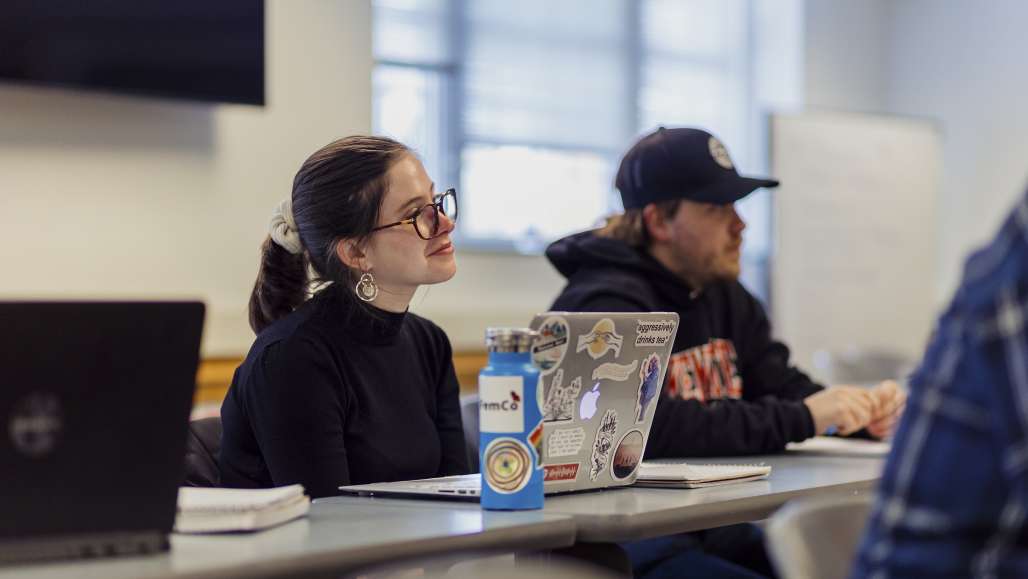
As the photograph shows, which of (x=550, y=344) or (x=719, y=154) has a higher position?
(x=719, y=154)

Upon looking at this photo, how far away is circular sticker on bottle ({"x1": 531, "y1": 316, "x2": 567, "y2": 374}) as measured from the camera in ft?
5.18

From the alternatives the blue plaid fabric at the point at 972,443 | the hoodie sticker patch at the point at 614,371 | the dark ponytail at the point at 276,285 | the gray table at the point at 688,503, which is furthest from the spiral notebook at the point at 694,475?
the blue plaid fabric at the point at 972,443

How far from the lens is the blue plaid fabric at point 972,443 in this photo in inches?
32.8

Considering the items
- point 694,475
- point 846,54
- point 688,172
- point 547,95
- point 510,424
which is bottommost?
point 694,475

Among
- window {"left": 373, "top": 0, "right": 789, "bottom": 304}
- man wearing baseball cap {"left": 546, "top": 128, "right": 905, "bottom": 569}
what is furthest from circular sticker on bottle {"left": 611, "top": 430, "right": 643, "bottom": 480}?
window {"left": 373, "top": 0, "right": 789, "bottom": 304}

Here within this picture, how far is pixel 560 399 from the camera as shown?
63.8 inches

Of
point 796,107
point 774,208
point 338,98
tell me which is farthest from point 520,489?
point 796,107

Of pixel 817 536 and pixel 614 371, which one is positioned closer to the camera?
pixel 817 536

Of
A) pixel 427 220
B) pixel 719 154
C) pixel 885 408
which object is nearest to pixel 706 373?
pixel 885 408

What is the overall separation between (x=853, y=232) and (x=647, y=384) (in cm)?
376

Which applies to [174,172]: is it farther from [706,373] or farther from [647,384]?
[647,384]

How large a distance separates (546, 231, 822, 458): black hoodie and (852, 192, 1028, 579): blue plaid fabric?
1.40 metres

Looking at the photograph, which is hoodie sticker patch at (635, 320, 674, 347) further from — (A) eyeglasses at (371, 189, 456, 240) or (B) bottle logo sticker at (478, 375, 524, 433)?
(A) eyeglasses at (371, 189, 456, 240)

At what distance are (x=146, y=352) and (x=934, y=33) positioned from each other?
5098 mm
